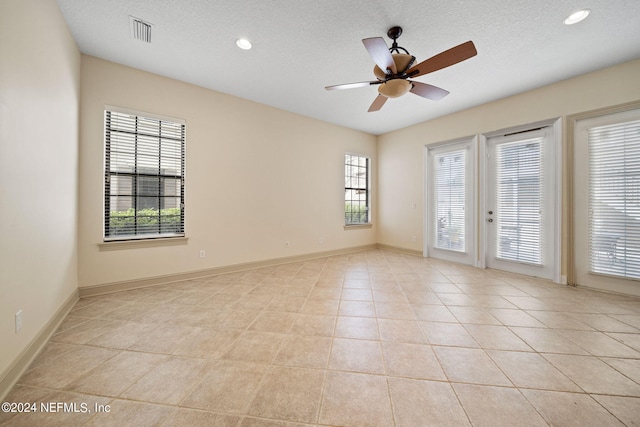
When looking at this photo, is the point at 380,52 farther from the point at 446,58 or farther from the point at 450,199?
the point at 450,199

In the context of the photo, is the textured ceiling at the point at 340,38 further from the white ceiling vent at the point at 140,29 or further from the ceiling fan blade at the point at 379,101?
the ceiling fan blade at the point at 379,101

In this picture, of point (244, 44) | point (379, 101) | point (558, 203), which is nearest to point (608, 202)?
point (558, 203)

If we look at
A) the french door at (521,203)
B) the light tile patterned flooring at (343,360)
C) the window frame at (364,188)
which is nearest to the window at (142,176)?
the light tile patterned flooring at (343,360)

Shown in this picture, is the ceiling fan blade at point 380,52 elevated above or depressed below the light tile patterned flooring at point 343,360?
above

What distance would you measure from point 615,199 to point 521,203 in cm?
100

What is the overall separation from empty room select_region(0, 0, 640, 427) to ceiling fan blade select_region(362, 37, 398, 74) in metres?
0.02

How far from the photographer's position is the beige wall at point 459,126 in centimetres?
310

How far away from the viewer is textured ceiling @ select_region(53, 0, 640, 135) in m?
2.20

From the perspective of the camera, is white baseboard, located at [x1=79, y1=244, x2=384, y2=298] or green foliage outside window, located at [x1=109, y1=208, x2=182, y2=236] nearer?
white baseboard, located at [x1=79, y1=244, x2=384, y2=298]

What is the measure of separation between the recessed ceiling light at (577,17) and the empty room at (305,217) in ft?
0.16

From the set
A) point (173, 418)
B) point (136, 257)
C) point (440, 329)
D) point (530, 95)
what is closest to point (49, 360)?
point (173, 418)

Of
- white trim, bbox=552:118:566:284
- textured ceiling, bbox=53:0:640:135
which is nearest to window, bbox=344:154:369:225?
textured ceiling, bbox=53:0:640:135

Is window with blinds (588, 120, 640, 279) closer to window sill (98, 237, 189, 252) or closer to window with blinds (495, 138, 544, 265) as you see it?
window with blinds (495, 138, 544, 265)

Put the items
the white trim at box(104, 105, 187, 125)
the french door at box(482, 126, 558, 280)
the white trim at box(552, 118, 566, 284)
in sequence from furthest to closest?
the french door at box(482, 126, 558, 280), the white trim at box(552, 118, 566, 284), the white trim at box(104, 105, 187, 125)
